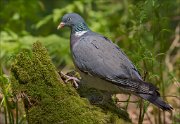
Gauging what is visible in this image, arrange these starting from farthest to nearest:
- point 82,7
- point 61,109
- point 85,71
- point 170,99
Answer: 1. point 82,7
2. point 170,99
3. point 85,71
4. point 61,109

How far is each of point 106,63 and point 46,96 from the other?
53 cm

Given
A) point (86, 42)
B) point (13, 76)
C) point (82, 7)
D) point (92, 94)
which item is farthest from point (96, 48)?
point (82, 7)

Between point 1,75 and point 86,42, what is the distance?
2.39 feet

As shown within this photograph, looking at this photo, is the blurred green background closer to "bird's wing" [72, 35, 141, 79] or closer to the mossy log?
"bird's wing" [72, 35, 141, 79]

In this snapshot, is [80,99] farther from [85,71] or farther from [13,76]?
[13,76]

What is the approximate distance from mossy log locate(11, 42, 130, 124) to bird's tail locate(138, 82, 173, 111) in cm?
27

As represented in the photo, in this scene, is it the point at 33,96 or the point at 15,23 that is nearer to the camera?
the point at 33,96

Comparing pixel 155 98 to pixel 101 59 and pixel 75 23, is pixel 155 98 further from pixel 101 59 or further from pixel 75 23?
pixel 75 23

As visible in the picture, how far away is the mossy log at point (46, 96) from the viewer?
3.80 meters

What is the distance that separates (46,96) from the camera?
3.86 meters

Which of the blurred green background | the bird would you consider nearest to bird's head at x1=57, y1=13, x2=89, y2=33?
the bird

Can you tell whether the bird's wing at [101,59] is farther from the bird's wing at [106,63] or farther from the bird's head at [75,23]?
the bird's head at [75,23]

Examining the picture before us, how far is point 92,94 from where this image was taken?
424 cm

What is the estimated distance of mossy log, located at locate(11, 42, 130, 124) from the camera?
12.5 ft
